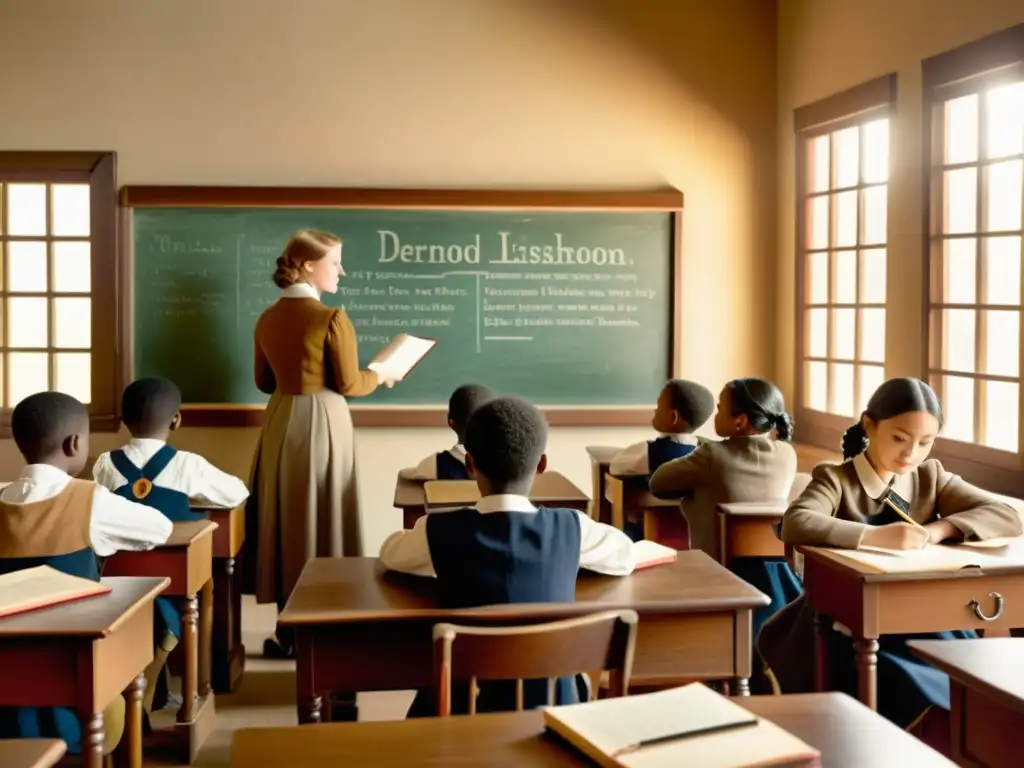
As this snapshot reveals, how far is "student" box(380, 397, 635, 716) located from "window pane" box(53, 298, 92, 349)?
11.6 ft

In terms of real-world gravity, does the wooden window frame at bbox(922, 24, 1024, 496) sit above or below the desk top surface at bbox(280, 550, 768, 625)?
above

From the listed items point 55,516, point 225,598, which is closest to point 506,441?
point 55,516

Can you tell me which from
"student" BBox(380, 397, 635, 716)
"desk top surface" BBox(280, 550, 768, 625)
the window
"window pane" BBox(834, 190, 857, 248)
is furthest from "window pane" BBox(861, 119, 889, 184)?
"student" BBox(380, 397, 635, 716)

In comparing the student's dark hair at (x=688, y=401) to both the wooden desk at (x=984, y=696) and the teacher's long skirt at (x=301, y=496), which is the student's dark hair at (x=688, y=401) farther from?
the wooden desk at (x=984, y=696)

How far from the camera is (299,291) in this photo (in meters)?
4.38

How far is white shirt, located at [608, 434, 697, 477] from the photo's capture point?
416 centimetres

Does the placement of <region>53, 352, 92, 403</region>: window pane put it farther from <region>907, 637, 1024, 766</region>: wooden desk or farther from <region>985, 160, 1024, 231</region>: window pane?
<region>907, 637, 1024, 766</region>: wooden desk

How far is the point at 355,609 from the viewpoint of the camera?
84.1 inches

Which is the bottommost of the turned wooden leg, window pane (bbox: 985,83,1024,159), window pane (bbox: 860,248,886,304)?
the turned wooden leg

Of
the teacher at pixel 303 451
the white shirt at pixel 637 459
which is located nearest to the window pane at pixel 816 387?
the white shirt at pixel 637 459

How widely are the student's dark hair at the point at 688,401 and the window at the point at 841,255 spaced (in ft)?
2.63

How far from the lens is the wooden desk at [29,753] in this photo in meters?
1.33

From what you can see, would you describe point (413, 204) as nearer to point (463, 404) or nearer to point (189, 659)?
point (463, 404)

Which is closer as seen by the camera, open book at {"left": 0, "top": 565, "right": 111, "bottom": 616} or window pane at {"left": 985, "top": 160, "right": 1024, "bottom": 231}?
open book at {"left": 0, "top": 565, "right": 111, "bottom": 616}
